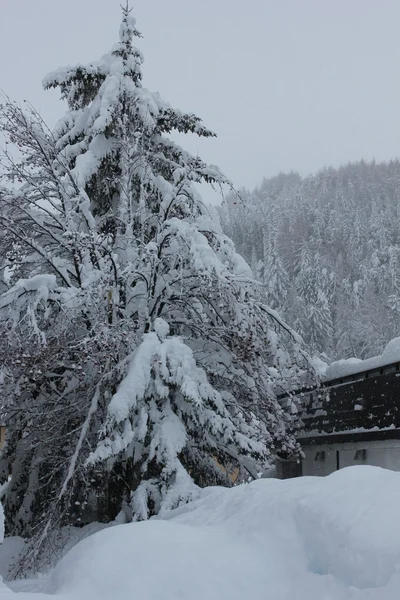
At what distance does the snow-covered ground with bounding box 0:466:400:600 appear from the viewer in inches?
144

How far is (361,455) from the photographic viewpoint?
962 centimetres

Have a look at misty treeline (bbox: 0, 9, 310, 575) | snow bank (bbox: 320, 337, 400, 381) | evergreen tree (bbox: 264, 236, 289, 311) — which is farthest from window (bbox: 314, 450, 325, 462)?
evergreen tree (bbox: 264, 236, 289, 311)

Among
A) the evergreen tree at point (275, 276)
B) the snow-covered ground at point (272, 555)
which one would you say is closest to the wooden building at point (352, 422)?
the snow-covered ground at point (272, 555)

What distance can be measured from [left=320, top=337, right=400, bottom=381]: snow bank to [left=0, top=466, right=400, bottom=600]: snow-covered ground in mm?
4267

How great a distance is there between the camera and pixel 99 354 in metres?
8.88

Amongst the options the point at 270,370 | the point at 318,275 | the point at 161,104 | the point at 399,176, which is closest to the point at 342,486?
the point at 270,370

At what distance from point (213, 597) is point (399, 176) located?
98.8m

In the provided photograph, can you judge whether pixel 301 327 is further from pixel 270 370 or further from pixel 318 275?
pixel 270 370

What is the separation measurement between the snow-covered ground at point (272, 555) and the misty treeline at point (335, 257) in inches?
1350

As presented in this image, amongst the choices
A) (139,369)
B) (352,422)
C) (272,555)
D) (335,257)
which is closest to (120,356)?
(139,369)

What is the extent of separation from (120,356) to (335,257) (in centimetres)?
6421

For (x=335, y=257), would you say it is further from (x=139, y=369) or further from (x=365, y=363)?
(x=139, y=369)

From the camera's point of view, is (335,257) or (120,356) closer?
(120,356)

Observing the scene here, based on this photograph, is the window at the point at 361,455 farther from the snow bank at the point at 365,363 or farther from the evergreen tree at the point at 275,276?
the evergreen tree at the point at 275,276
